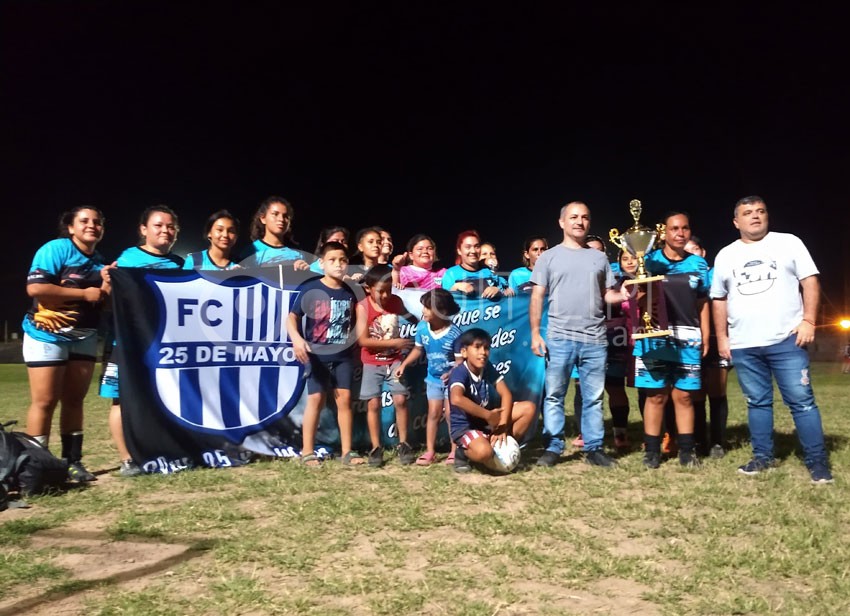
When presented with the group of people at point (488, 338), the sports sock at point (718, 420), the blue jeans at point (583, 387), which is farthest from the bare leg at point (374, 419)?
the sports sock at point (718, 420)

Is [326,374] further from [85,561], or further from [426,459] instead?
[85,561]

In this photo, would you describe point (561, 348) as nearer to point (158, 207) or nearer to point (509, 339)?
point (509, 339)

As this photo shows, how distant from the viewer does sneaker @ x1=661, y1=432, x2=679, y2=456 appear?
5.47m

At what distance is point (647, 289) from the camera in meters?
5.26

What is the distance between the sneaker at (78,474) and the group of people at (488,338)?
0.01m

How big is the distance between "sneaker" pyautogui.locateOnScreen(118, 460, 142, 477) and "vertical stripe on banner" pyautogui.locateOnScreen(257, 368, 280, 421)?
99 centimetres

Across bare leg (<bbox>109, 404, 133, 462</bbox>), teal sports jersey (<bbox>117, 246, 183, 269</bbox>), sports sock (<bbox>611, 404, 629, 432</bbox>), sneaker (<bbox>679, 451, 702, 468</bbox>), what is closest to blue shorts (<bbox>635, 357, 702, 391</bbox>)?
sneaker (<bbox>679, 451, 702, 468</bbox>)

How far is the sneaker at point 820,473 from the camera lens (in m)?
4.35

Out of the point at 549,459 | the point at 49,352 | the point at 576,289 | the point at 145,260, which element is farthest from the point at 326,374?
the point at 576,289

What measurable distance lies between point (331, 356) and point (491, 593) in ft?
9.66

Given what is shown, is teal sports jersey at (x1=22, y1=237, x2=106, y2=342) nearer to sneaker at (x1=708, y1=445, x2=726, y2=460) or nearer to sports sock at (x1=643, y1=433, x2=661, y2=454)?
sports sock at (x1=643, y1=433, x2=661, y2=454)

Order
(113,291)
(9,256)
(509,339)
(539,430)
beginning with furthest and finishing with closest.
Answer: (9,256), (539,430), (509,339), (113,291)

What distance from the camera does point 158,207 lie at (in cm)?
512

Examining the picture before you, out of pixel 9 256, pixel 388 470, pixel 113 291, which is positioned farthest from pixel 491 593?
pixel 9 256
